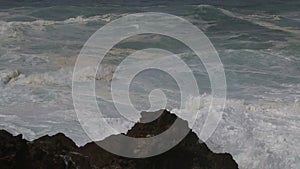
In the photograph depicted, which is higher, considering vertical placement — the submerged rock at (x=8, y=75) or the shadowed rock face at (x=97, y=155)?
the shadowed rock face at (x=97, y=155)

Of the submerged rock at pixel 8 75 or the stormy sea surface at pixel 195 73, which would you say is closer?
the stormy sea surface at pixel 195 73

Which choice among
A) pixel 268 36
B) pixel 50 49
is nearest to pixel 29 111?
pixel 50 49

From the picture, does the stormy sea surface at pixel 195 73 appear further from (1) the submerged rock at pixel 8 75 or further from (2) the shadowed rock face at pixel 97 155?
(2) the shadowed rock face at pixel 97 155

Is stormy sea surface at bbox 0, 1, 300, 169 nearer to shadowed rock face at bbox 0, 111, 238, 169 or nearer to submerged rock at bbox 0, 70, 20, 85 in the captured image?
submerged rock at bbox 0, 70, 20, 85

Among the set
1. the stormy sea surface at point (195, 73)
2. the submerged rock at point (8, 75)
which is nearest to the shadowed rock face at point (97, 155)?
the stormy sea surface at point (195, 73)

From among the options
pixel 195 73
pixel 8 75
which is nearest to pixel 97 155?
pixel 8 75
